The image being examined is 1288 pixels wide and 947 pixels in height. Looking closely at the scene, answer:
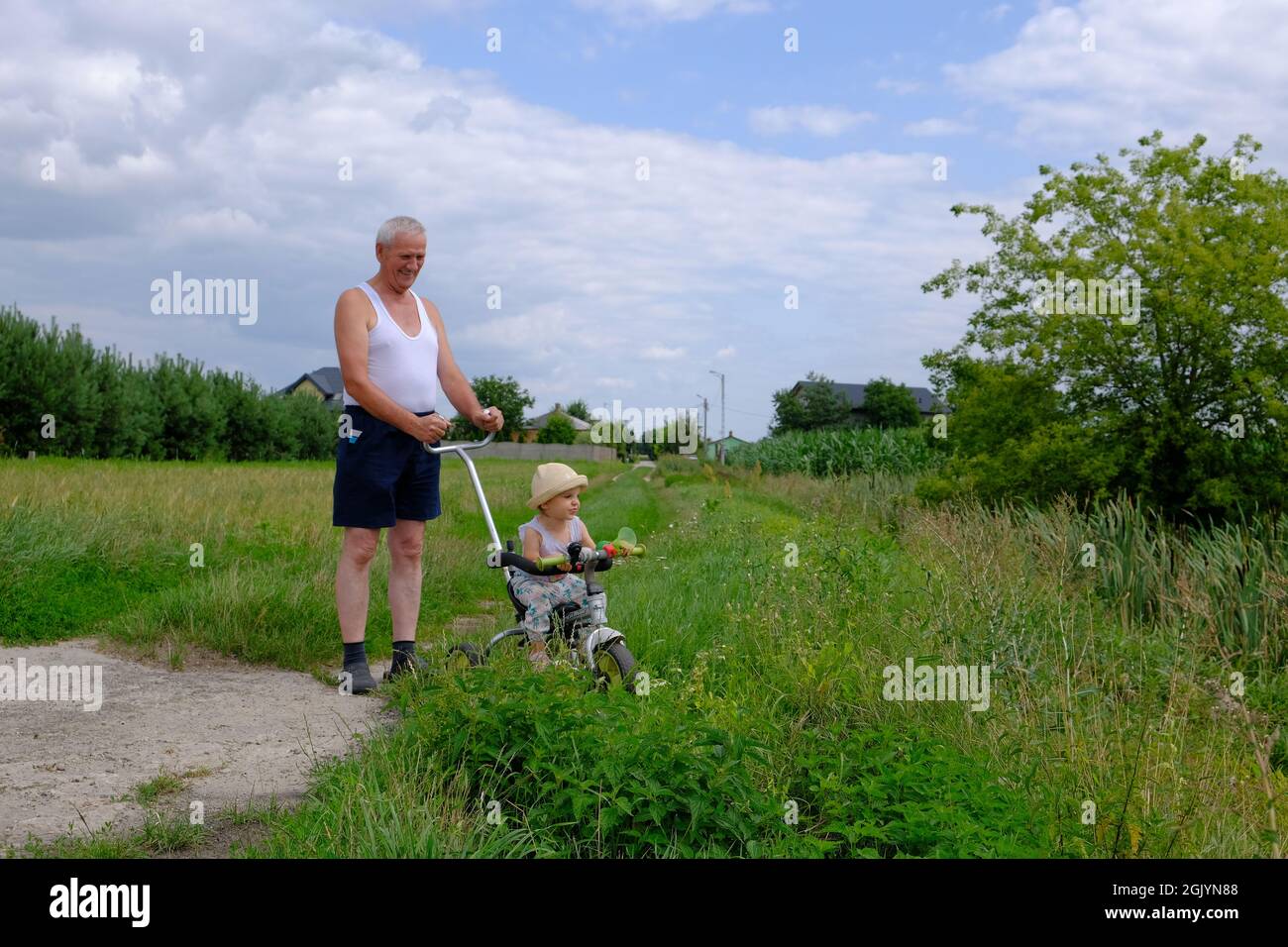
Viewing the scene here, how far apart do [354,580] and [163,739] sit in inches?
47.2

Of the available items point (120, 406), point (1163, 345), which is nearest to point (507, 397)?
point (120, 406)

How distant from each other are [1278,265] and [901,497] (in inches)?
228

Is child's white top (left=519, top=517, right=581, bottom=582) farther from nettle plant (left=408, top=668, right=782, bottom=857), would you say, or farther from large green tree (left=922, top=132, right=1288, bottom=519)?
large green tree (left=922, top=132, right=1288, bottom=519)

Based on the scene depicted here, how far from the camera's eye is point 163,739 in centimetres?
431

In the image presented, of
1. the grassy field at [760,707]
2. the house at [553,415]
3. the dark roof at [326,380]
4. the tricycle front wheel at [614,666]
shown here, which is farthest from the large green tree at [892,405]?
the tricycle front wheel at [614,666]

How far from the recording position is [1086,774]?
3.69 meters

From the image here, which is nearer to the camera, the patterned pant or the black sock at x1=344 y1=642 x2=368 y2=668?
the patterned pant

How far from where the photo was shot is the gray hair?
5031mm

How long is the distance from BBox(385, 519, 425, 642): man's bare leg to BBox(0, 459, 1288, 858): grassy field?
1.70 feet

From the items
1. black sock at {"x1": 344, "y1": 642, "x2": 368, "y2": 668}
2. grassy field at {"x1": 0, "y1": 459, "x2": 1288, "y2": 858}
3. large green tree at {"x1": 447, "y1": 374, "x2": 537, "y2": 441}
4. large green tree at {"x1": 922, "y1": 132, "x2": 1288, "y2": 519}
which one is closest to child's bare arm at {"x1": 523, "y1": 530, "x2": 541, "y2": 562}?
grassy field at {"x1": 0, "y1": 459, "x2": 1288, "y2": 858}

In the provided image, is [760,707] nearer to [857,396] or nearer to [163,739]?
[163,739]

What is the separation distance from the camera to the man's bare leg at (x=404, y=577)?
5.30 metres

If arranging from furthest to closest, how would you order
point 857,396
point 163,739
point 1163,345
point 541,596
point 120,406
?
point 857,396, point 120,406, point 1163,345, point 541,596, point 163,739

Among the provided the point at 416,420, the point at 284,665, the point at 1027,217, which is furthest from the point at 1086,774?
the point at 1027,217
